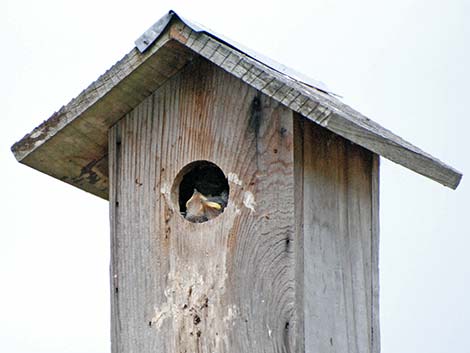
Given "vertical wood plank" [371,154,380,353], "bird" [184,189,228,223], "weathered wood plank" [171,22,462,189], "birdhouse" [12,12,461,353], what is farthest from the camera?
"vertical wood plank" [371,154,380,353]

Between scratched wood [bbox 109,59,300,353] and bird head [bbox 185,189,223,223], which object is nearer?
scratched wood [bbox 109,59,300,353]

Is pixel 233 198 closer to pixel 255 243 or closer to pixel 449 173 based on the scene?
pixel 255 243

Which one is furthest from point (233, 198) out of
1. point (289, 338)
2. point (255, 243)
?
point (289, 338)

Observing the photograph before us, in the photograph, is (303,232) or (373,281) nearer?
(303,232)

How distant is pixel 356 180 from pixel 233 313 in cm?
70

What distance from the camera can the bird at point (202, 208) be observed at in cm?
526

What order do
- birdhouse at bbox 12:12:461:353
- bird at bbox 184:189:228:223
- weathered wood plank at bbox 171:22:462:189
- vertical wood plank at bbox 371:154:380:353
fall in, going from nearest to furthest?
weathered wood plank at bbox 171:22:462:189 → birdhouse at bbox 12:12:461:353 → bird at bbox 184:189:228:223 → vertical wood plank at bbox 371:154:380:353

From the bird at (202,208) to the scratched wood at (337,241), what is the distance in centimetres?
32

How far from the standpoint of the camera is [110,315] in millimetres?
5406

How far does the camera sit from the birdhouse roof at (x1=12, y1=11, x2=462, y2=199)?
16.4 feet

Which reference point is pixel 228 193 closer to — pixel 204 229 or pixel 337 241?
pixel 204 229

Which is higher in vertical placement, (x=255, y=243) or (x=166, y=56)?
(x=166, y=56)

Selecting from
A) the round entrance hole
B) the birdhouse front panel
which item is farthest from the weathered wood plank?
the round entrance hole

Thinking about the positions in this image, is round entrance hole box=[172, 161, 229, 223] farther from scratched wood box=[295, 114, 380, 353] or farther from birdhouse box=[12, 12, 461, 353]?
scratched wood box=[295, 114, 380, 353]
